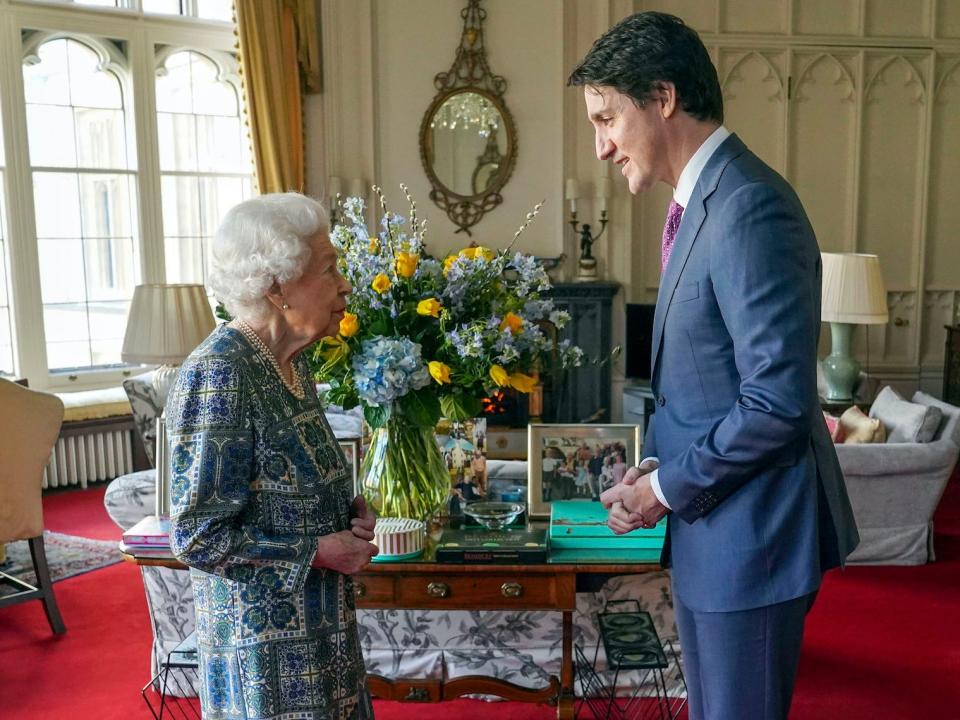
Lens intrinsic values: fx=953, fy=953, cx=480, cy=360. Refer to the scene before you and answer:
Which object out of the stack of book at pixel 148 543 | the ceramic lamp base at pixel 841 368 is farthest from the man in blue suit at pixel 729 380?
the ceramic lamp base at pixel 841 368

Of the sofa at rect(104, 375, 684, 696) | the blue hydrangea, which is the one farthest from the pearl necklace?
A: the sofa at rect(104, 375, 684, 696)

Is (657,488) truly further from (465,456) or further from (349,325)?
(465,456)

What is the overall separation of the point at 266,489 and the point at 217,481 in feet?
0.35

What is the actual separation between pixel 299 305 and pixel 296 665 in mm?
652

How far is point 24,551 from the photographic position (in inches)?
194

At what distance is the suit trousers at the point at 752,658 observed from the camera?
4.85 ft

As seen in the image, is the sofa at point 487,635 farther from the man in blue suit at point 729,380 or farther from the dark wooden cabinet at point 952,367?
the dark wooden cabinet at point 952,367

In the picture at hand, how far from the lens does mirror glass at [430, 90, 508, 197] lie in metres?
7.12

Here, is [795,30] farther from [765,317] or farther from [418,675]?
[765,317]

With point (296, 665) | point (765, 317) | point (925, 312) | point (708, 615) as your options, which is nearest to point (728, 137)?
point (765, 317)

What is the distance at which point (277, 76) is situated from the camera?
678cm

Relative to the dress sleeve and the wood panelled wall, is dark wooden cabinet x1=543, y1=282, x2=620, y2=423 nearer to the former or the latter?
Answer: the wood panelled wall

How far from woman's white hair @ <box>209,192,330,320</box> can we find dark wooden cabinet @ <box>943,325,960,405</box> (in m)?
6.39

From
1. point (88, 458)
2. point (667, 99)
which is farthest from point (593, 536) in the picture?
point (88, 458)
